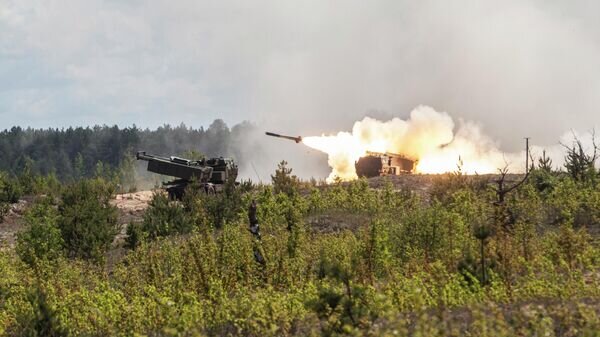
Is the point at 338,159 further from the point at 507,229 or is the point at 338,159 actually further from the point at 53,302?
the point at 53,302

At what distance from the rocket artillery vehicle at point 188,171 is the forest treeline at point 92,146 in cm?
9172

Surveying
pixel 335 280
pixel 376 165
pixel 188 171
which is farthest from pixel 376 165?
pixel 335 280

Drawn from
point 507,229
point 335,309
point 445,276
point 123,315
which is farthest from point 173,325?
point 507,229

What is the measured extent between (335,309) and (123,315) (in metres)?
3.65

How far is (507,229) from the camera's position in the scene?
13273mm

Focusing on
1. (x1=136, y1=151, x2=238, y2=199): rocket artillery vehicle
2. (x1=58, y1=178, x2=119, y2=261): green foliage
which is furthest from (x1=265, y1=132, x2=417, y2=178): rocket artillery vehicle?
(x1=58, y1=178, x2=119, y2=261): green foliage

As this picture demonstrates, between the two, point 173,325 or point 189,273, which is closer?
point 173,325

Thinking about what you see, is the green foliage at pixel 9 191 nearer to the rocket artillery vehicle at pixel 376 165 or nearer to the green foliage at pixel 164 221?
the green foliage at pixel 164 221

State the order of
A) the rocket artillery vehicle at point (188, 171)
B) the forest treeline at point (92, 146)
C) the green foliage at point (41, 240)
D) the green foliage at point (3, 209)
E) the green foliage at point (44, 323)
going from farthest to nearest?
the forest treeline at point (92, 146) → the rocket artillery vehicle at point (188, 171) → the green foliage at point (3, 209) → the green foliage at point (41, 240) → the green foliage at point (44, 323)

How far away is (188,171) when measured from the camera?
3117 cm

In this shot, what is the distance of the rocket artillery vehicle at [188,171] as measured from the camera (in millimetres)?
31000

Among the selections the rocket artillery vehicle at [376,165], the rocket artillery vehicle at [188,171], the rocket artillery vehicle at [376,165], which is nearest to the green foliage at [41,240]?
the rocket artillery vehicle at [188,171]

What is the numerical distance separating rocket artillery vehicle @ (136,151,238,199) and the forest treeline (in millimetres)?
91722

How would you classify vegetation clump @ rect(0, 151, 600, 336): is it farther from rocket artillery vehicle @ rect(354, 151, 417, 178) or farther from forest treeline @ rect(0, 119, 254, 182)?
forest treeline @ rect(0, 119, 254, 182)
